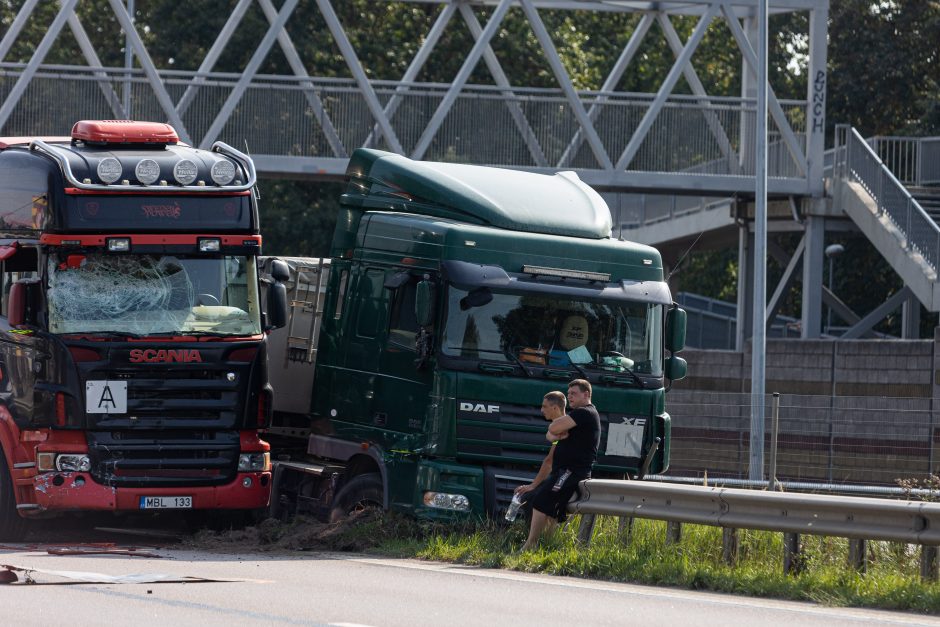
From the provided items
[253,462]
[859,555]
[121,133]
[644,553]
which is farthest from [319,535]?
[859,555]

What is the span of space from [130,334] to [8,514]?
194cm

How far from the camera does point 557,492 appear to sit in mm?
14664

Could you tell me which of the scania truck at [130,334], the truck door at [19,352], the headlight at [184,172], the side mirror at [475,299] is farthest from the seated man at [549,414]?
the truck door at [19,352]

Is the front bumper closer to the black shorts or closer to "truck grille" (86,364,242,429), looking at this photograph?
"truck grille" (86,364,242,429)

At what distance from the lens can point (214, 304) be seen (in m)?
16.4

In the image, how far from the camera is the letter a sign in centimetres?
1570

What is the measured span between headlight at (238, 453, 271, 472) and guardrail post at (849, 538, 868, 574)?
579cm

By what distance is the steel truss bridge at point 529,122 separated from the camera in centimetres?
3278

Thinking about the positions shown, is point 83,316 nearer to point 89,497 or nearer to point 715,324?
point 89,497

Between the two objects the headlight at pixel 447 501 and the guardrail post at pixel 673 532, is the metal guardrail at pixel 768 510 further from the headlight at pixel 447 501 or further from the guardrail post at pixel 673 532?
the headlight at pixel 447 501

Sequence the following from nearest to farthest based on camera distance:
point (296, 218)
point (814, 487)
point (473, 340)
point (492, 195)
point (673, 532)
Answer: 1. point (673, 532)
2. point (473, 340)
3. point (492, 195)
4. point (814, 487)
5. point (296, 218)

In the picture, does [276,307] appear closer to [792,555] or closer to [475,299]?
[475,299]

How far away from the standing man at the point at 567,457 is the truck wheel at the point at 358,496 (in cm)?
181

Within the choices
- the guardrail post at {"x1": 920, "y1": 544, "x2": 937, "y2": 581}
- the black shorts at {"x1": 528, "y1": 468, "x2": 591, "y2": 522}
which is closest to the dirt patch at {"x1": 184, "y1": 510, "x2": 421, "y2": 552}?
the black shorts at {"x1": 528, "y1": 468, "x2": 591, "y2": 522}
